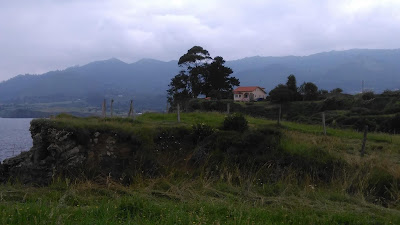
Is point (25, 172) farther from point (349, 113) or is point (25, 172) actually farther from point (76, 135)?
point (349, 113)

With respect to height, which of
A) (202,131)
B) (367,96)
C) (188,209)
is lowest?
(188,209)

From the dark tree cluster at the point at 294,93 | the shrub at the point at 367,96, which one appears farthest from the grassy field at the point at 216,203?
the dark tree cluster at the point at 294,93

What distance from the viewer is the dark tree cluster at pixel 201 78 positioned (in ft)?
175

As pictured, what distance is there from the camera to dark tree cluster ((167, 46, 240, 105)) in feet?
175

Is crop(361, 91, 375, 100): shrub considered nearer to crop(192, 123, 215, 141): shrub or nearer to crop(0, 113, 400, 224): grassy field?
crop(0, 113, 400, 224): grassy field

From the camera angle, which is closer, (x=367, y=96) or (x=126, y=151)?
(x=126, y=151)

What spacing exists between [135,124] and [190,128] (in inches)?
109

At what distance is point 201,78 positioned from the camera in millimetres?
54562

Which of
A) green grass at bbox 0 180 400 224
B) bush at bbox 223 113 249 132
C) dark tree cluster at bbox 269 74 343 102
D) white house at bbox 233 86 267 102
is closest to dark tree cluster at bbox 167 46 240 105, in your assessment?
dark tree cluster at bbox 269 74 343 102

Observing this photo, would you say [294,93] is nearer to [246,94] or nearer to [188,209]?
[246,94]

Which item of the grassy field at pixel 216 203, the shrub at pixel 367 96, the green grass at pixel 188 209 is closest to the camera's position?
the green grass at pixel 188 209

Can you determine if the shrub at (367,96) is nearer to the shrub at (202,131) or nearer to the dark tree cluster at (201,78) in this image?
the dark tree cluster at (201,78)

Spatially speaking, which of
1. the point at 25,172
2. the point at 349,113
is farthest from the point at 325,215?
the point at 349,113

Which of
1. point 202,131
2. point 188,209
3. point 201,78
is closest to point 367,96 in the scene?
point 201,78
